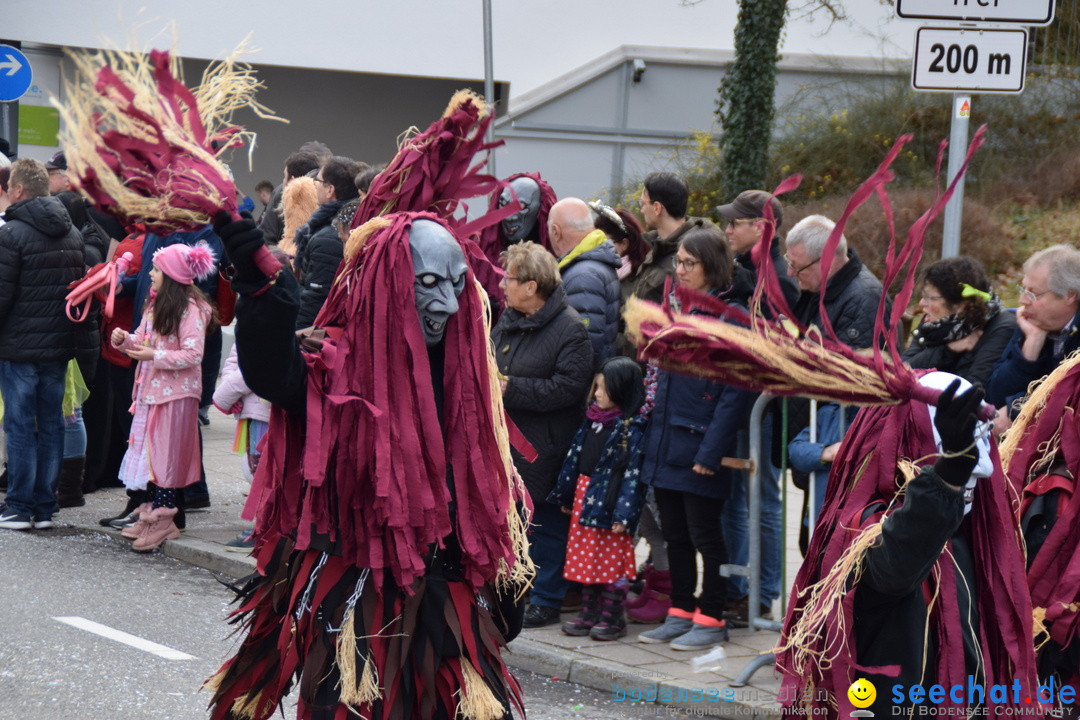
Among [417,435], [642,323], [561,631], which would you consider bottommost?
[561,631]

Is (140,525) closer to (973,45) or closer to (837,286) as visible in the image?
(837,286)

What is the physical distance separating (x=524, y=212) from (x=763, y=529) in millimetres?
2187

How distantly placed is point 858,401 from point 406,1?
56.7 ft

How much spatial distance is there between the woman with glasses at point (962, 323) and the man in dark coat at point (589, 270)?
162 cm

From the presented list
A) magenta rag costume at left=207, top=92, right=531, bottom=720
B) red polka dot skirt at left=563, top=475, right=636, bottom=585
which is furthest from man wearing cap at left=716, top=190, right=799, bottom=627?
magenta rag costume at left=207, top=92, right=531, bottom=720

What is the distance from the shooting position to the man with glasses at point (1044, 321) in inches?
186

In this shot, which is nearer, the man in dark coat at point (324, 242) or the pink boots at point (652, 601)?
the pink boots at point (652, 601)

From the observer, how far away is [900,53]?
17500 mm

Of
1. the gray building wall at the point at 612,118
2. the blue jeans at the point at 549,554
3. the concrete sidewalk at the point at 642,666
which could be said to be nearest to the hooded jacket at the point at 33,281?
the concrete sidewalk at the point at 642,666

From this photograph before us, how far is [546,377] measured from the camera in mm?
6039

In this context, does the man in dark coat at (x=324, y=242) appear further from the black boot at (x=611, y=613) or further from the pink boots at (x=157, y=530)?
the black boot at (x=611, y=613)

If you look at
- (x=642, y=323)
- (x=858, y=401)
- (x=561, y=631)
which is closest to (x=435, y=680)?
(x=642, y=323)

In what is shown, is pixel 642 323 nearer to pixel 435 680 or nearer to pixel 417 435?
pixel 417 435

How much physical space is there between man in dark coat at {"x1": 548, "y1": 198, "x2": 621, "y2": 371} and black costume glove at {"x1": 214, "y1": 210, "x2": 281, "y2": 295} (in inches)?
137
